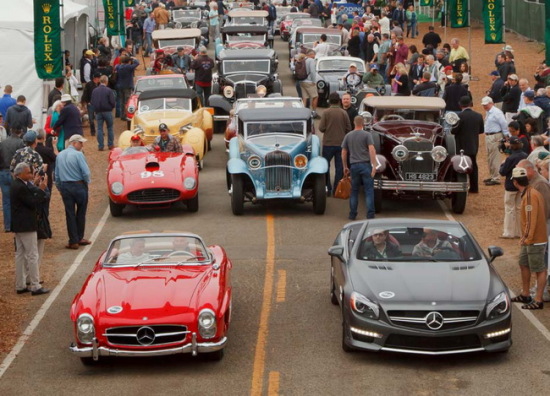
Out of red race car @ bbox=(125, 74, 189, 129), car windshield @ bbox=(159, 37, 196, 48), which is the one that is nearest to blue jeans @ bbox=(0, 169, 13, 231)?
red race car @ bbox=(125, 74, 189, 129)

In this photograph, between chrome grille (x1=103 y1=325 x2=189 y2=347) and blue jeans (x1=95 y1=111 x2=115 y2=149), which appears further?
blue jeans (x1=95 y1=111 x2=115 y2=149)

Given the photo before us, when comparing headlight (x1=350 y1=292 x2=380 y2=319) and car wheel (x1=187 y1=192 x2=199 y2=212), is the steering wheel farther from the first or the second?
headlight (x1=350 y1=292 x2=380 y2=319)

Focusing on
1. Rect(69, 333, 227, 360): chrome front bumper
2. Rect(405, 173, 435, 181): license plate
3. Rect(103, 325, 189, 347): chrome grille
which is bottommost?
Rect(405, 173, 435, 181): license plate

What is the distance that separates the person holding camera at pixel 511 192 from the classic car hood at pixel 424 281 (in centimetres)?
516

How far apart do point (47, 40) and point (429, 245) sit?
637 inches

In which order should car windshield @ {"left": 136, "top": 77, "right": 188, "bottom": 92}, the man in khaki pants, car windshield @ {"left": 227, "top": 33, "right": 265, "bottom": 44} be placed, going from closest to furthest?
the man in khaki pants, car windshield @ {"left": 136, "top": 77, "right": 188, "bottom": 92}, car windshield @ {"left": 227, "top": 33, "right": 265, "bottom": 44}

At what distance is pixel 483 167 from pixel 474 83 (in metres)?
13.9

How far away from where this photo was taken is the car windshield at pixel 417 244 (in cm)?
1237

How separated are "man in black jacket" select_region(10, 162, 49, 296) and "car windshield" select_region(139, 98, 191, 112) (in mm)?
10586

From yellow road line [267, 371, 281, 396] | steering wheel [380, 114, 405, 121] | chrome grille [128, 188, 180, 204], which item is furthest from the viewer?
steering wheel [380, 114, 405, 121]

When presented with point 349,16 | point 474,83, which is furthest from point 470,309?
point 349,16

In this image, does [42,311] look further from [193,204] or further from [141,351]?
[193,204]

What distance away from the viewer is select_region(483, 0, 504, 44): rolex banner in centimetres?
3366

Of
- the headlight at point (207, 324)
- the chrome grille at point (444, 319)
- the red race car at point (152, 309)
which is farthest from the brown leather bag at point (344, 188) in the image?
the headlight at point (207, 324)
